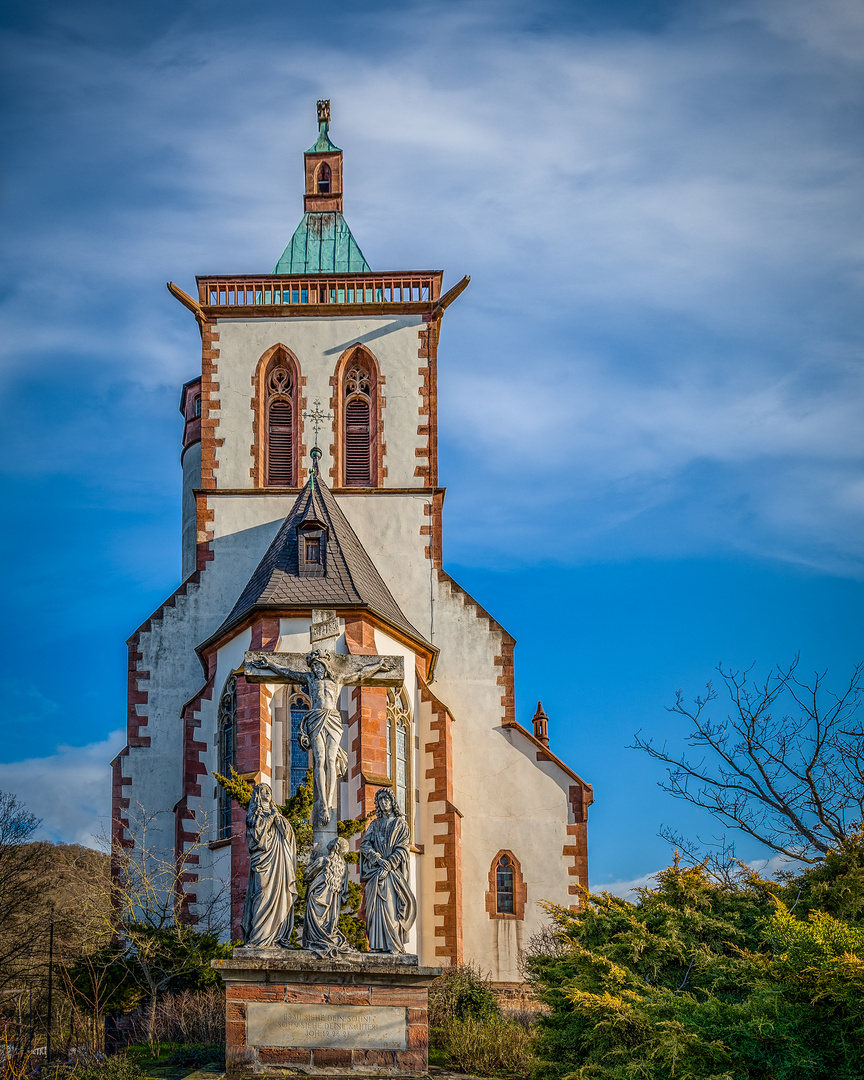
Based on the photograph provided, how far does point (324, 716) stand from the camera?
15906mm

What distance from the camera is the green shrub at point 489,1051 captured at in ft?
56.1

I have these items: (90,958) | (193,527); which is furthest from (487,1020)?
(193,527)

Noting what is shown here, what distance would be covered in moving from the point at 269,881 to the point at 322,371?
18635 millimetres

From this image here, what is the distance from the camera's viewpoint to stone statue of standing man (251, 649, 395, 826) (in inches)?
606

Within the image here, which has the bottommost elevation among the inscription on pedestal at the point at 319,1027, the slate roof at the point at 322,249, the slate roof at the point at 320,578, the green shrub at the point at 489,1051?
the green shrub at the point at 489,1051

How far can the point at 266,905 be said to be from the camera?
14.7 metres

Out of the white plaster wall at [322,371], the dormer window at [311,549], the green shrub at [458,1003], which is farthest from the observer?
the white plaster wall at [322,371]

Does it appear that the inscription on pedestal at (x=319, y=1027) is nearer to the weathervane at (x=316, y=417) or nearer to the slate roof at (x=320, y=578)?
the slate roof at (x=320, y=578)

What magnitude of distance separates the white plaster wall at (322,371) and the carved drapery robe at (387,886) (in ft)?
53.0

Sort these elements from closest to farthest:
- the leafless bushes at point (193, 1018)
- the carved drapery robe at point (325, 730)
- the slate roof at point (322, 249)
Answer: the carved drapery robe at point (325, 730) → the leafless bushes at point (193, 1018) → the slate roof at point (322, 249)

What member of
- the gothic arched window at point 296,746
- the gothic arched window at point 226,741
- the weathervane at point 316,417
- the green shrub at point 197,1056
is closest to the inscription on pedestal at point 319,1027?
the green shrub at point 197,1056

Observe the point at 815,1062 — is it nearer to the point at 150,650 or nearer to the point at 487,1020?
the point at 487,1020

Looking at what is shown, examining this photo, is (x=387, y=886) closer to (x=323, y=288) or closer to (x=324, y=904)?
(x=324, y=904)

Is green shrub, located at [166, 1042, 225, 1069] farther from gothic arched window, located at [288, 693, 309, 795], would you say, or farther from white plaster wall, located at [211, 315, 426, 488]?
white plaster wall, located at [211, 315, 426, 488]
